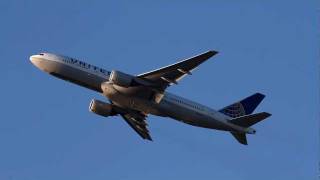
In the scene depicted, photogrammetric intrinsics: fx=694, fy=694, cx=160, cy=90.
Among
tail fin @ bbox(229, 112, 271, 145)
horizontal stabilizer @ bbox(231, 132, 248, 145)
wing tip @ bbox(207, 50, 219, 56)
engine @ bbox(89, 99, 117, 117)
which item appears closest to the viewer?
wing tip @ bbox(207, 50, 219, 56)

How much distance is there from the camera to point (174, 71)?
67062 mm

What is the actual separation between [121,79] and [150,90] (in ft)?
11.2

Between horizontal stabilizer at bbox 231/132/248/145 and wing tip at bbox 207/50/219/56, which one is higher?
wing tip at bbox 207/50/219/56

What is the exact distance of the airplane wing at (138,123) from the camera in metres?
79.7

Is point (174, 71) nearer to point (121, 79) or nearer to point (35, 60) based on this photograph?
point (121, 79)

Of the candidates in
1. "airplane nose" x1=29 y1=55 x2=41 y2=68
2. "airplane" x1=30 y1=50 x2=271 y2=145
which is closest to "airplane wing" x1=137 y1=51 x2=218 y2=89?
"airplane" x1=30 y1=50 x2=271 y2=145

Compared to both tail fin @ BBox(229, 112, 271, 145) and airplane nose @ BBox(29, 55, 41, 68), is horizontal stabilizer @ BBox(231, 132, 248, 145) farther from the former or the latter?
airplane nose @ BBox(29, 55, 41, 68)

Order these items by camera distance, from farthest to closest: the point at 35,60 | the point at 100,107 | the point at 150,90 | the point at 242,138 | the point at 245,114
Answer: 1. the point at 245,114
2. the point at 100,107
3. the point at 242,138
4. the point at 35,60
5. the point at 150,90

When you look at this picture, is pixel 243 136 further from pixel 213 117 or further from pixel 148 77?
pixel 148 77

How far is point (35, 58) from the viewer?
71562 mm

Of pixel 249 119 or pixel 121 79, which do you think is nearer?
pixel 121 79

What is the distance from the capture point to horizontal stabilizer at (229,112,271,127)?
6894 centimetres

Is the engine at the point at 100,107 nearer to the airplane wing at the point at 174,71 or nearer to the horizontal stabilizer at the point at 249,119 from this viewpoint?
the airplane wing at the point at 174,71

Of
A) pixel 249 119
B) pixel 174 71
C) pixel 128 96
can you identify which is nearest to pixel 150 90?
pixel 128 96
